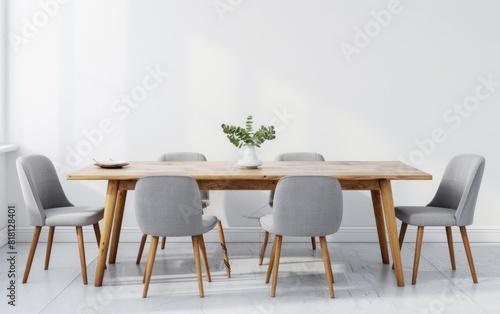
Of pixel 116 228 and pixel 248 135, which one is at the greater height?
pixel 248 135

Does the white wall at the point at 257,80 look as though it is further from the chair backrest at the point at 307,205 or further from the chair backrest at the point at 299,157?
the chair backrest at the point at 307,205

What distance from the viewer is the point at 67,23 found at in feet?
15.2

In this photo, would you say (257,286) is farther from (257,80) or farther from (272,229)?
(257,80)

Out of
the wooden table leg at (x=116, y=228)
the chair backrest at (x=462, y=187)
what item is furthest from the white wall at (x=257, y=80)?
the chair backrest at (x=462, y=187)

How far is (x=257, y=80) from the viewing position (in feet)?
15.4

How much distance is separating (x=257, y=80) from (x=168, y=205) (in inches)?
75.6

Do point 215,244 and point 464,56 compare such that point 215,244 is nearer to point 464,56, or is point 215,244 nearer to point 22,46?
point 22,46

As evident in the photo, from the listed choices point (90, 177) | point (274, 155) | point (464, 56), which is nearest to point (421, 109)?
point (464, 56)

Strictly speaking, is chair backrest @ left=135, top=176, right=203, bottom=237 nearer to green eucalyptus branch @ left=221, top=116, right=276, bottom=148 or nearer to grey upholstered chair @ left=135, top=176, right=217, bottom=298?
grey upholstered chair @ left=135, top=176, right=217, bottom=298

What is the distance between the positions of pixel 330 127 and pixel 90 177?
2.22 metres

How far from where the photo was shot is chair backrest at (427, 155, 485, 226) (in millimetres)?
3496

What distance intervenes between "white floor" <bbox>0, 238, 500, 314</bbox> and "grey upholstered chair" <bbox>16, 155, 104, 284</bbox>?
10.4 inches

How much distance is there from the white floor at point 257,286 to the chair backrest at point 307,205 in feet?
1.44

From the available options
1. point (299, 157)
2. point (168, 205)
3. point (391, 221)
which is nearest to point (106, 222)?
point (168, 205)
